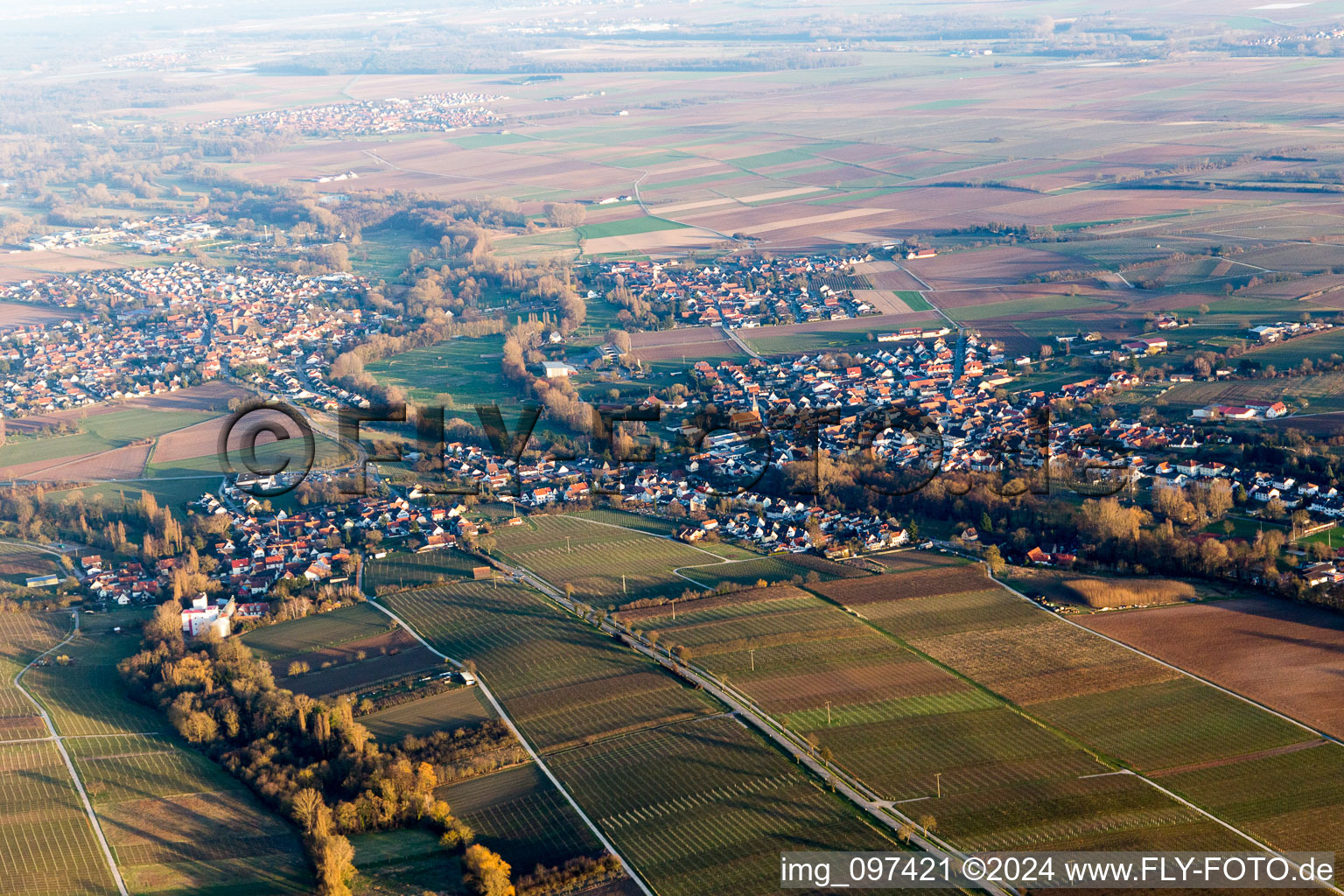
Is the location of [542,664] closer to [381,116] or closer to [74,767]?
[74,767]

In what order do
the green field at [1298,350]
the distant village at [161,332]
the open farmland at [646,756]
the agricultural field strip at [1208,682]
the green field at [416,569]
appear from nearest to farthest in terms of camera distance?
the open farmland at [646,756]
the agricultural field strip at [1208,682]
the green field at [416,569]
the green field at [1298,350]
the distant village at [161,332]

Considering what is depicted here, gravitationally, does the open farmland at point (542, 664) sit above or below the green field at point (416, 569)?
above

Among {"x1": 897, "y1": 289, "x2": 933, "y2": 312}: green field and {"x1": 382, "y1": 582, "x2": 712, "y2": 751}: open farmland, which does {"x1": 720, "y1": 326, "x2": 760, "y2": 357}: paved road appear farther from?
{"x1": 382, "y1": 582, "x2": 712, "y2": 751}: open farmland

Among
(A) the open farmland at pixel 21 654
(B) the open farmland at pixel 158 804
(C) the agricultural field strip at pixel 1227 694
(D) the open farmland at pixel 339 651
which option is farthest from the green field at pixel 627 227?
(B) the open farmland at pixel 158 804

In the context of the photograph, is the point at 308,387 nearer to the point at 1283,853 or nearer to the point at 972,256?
the point at 972,256

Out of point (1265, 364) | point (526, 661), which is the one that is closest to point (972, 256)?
point (1265, 364)

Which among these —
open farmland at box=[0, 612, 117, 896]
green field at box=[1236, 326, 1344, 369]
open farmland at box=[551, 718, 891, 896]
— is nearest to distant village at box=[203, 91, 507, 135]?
green field at box=[1236, 326, 1344, 369]

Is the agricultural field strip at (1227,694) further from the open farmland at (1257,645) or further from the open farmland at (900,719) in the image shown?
the open farmland at (900,719)
